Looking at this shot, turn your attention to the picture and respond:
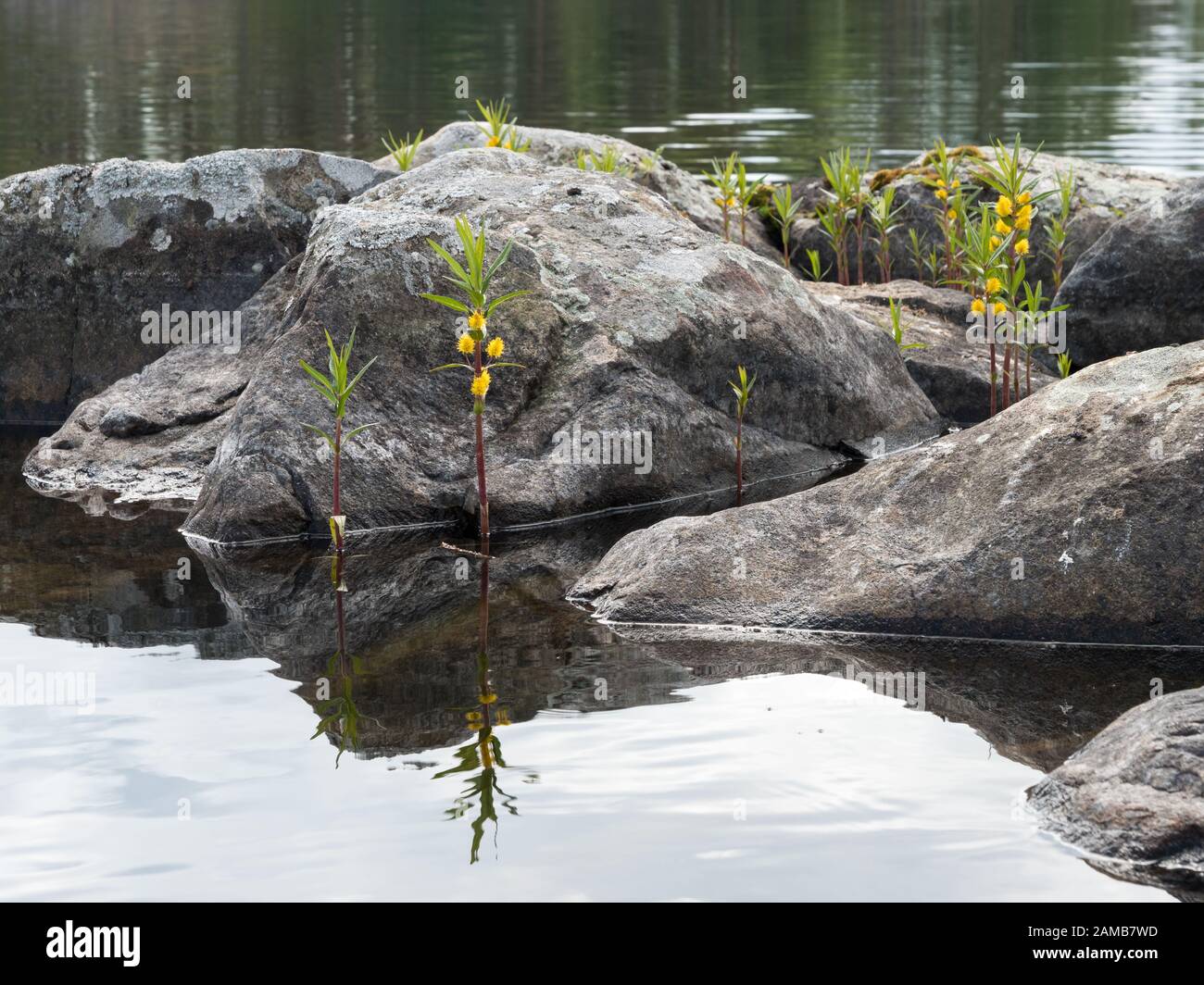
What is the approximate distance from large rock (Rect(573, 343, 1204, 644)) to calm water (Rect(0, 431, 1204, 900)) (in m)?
0.20

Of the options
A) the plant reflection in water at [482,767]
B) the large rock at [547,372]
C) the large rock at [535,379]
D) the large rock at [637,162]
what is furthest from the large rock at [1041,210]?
the plant reflection in water at [482,767]

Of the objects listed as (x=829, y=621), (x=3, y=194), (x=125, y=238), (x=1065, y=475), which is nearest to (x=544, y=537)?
(x=829, y=621)

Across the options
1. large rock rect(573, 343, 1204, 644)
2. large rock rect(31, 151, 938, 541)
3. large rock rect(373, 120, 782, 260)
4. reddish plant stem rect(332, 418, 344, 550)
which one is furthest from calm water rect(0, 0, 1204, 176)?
large rock rect(573, 343, 1204, 644)

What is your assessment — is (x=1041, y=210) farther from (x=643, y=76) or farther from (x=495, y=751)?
(x=643, y=76)

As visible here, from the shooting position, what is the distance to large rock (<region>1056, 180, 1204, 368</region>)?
1041 centimetres

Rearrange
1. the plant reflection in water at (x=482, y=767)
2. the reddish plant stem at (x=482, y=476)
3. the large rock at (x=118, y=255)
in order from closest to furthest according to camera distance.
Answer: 1. the plant reflection in water at (x=482, y=767)
2. the reddish plant stem at (x=482, y=476)
3. the large rock at (x=118, y=255)

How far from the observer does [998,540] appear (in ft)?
20.9

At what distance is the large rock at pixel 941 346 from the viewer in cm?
1046

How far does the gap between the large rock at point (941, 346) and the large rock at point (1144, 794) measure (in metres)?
5.46

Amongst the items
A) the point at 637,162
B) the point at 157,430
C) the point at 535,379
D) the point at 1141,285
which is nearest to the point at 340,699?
the point at 535,379

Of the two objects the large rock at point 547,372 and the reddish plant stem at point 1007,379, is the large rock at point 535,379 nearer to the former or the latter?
the large rock at point 547,372

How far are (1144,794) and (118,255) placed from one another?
8563 millimetres

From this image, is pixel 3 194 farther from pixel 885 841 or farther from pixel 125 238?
pixel 885 841
